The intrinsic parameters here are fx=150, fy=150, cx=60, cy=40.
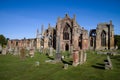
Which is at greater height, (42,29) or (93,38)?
(42,29)

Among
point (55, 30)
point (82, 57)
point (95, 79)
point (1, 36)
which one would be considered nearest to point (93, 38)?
point (55, 30)

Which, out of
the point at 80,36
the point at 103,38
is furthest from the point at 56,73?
the point at 103,38

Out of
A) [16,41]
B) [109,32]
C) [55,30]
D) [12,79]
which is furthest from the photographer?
[16,41]

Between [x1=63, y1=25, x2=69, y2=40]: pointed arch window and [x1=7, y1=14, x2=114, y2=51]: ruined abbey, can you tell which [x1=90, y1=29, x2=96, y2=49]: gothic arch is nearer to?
[x1=7, y1=14, x2=114, y2=51]: ruined abbey

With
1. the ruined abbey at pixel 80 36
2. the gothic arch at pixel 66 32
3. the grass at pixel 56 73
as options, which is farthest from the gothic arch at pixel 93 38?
the grass at pixel 56 73

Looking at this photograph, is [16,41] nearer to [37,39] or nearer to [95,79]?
[37,39]

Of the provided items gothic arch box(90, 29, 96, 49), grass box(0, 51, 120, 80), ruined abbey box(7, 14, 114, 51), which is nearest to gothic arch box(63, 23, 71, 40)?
ruined abbey box(7, 14, 114, 51)

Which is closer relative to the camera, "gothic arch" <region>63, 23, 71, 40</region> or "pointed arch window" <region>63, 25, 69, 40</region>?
"gothic arch" <region>63, 23, 71, 40</region>

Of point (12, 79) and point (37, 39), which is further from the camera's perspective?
point (37, 39)

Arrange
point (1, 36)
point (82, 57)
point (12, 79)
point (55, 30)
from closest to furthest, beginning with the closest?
point (12, 79)
point (82, 57)
point (55, 30)
point (1, 36)

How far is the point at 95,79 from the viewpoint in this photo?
11.6 m

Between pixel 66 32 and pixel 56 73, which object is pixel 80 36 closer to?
pixel 66 32

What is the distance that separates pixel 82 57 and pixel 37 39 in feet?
135

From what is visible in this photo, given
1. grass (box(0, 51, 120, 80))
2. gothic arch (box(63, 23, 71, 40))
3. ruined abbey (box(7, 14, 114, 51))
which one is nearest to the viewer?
grass (box(0, 51, 120, 80))
